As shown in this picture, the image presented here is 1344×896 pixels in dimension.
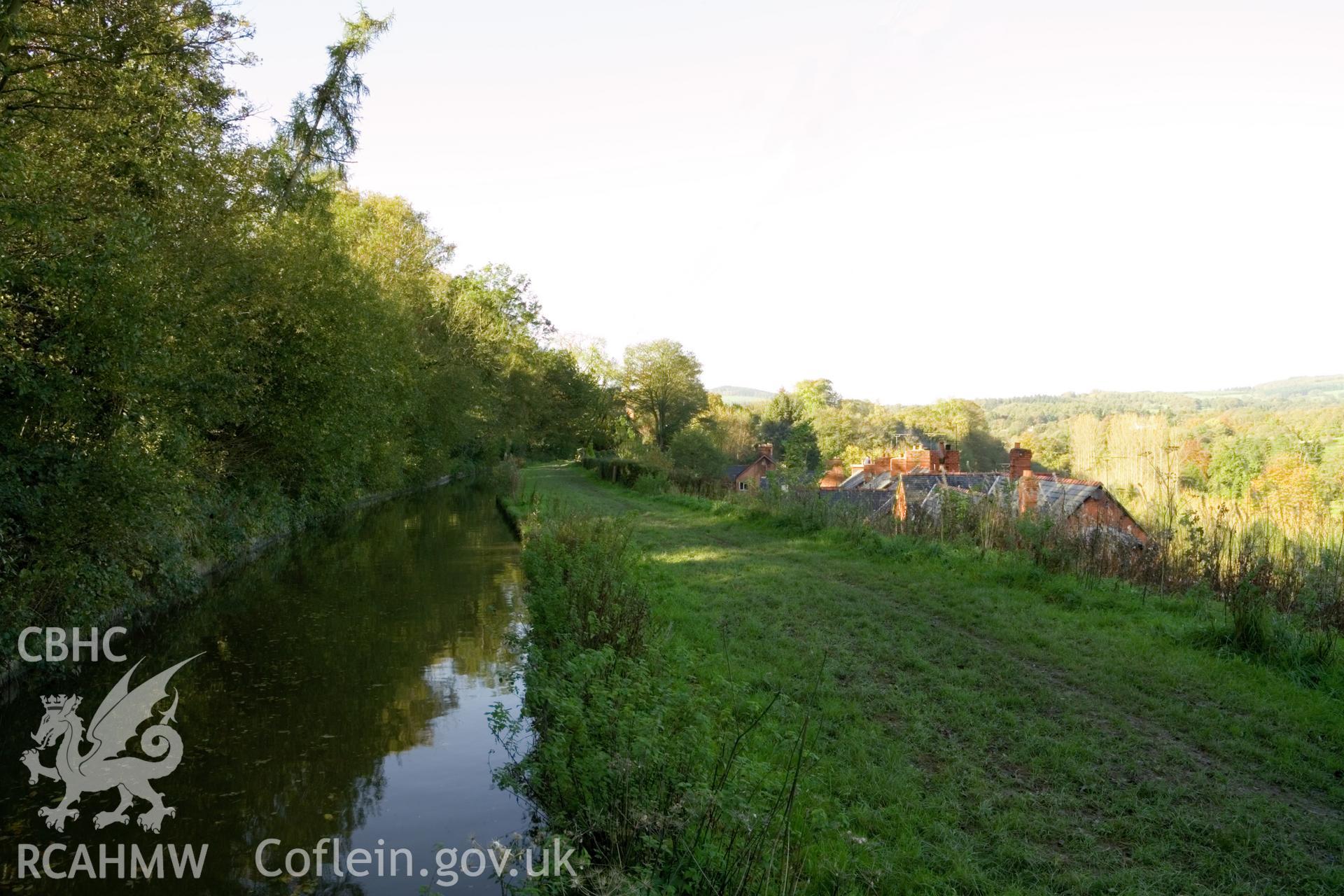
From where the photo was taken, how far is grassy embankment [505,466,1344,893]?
433 centimetres

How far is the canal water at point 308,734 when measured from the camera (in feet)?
18.8

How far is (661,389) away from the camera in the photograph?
193 feet

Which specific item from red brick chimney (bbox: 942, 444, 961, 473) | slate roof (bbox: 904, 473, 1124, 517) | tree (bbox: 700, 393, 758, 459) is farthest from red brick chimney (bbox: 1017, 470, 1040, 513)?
tree (bbox: 700, 393, 758, 459)

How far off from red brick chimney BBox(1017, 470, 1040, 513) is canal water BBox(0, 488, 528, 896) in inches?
367

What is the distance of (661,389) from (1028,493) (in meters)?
44.1

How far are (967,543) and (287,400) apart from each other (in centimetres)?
1262

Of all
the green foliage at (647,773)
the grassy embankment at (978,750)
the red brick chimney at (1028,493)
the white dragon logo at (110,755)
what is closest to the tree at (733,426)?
the red brick chimney at (1028,493)

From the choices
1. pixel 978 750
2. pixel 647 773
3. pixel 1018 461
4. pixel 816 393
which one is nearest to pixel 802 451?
pixel 1018 461

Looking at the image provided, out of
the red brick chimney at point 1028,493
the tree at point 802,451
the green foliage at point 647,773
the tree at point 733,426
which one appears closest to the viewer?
the green foliage at point 647,773

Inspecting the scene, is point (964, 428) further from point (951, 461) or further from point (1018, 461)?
point (1018, 461)

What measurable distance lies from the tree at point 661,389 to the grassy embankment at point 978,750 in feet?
157

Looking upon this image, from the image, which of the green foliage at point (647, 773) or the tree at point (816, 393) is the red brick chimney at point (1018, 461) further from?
the tree at point (816, 393)

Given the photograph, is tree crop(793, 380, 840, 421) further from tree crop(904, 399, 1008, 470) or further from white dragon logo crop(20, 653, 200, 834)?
white dragon logo crop(20, 653, 200, 834)

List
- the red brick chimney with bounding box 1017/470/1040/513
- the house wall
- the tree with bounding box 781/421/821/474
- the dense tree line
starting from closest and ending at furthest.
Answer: the dense tree line → the house wall → the red brick chimney with bounding box 1017/470/1040/513 → the tree with bounding box 781/421/821/474
